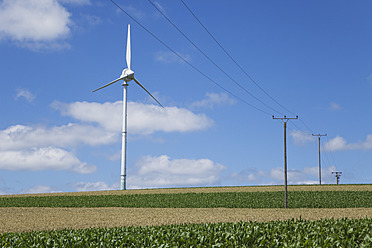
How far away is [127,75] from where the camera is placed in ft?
222

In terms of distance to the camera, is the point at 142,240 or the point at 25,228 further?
the point at 25,228

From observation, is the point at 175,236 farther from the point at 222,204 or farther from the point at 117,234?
the point at 222,204

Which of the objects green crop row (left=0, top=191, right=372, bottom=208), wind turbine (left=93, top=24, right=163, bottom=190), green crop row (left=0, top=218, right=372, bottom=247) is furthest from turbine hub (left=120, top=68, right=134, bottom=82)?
green crop row (left=0, top=218, right=372, bottom=247)

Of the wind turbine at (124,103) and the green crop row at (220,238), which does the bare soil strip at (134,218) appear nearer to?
the green crop row at (220,238)

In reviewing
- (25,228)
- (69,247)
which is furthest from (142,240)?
(25,228)

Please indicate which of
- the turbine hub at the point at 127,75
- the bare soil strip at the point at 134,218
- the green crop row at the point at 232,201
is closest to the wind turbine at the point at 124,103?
the turbine hub at the point at 127,75

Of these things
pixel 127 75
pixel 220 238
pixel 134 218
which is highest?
pixel 127 75

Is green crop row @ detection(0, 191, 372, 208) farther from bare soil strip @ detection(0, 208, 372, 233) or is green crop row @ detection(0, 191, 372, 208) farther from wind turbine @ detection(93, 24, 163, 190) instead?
wind turbine @ detection(93, 24, 163, 190)

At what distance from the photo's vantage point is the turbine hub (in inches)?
2665

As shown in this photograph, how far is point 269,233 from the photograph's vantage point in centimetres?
1560

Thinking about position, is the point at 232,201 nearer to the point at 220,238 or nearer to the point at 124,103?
the point at 124,103

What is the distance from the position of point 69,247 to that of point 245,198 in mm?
36761

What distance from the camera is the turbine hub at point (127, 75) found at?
67688 mm

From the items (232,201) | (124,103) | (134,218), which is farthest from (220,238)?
(124,103)
